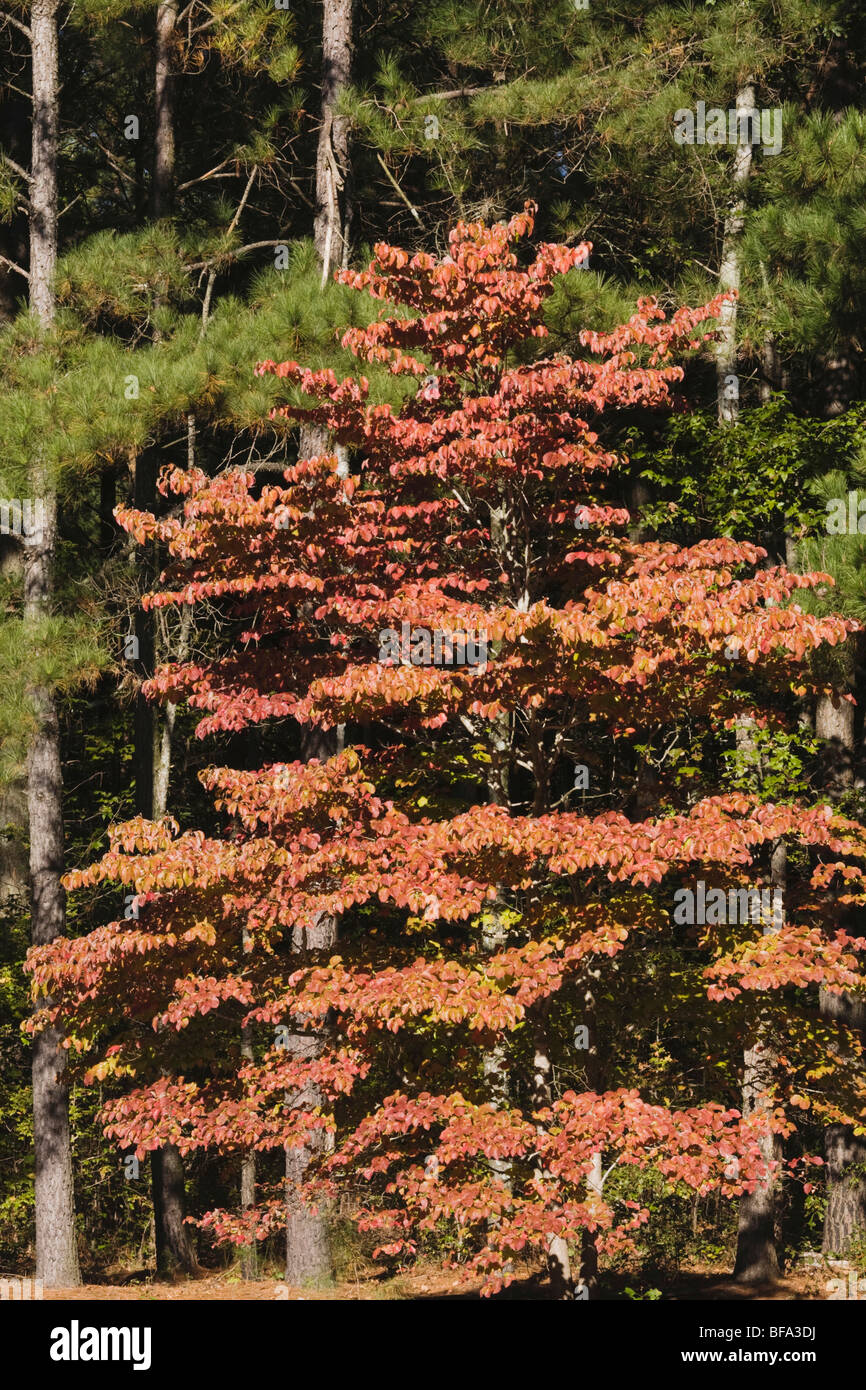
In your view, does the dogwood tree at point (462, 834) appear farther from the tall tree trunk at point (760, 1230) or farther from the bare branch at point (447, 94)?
the bare branch at point (447, 94)

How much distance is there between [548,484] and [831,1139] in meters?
6.57

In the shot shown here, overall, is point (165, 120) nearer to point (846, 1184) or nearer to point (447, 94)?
point (447, 94)

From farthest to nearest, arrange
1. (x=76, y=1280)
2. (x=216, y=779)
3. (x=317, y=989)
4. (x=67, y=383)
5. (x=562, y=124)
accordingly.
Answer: (x=562, y=124), (x=76, y=1280), (x=67, y=383), (x=216, y=779), (x=317, y=989)

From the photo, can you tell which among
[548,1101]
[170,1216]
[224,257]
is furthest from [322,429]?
[170,1216]

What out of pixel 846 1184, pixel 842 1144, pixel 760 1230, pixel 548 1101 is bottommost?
pixel 760 1230

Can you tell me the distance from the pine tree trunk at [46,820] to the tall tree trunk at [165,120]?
173 centimetres

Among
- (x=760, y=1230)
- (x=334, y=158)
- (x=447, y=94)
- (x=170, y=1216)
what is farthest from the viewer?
(x=170, y=1216)

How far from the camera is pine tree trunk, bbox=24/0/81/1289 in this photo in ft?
38.6

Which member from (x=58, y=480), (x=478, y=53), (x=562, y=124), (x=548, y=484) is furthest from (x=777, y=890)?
(x=478, y=53)

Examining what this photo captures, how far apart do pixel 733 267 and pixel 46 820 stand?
8.13m

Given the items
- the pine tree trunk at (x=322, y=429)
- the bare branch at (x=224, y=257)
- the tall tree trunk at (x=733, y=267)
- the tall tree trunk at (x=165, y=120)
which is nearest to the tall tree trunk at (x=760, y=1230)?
the pine tree trunk at (x=322, y=429)

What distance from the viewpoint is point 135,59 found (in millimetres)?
15680

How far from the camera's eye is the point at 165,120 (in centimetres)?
1423
